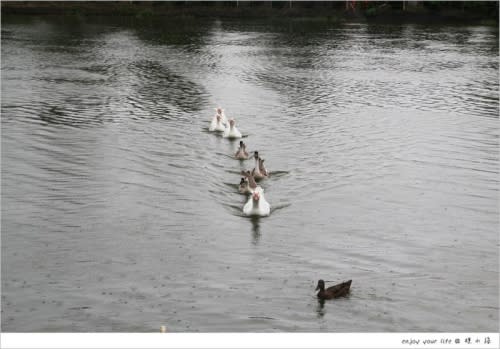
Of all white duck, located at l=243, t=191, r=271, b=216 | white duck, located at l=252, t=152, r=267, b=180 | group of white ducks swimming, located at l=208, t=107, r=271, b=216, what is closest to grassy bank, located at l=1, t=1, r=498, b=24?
group of white ducks swimming, located at l=208, t=107, r=271, b=216

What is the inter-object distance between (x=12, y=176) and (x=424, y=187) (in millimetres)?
17005

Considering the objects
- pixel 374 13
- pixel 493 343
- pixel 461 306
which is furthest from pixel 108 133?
pixel 374 13

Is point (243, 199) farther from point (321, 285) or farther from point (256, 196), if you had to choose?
point (321, 285)

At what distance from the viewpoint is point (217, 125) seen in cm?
3822

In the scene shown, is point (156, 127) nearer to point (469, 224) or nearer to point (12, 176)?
point (12, 176)

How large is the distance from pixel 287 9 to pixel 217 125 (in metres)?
61.3

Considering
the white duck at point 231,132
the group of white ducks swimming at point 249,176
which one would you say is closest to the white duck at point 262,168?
the group of white ducks swimming at point 249,176

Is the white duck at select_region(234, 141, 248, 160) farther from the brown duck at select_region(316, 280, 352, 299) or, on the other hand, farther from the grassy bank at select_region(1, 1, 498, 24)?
the grassy bank at select_region(1, 1, 498, 24)

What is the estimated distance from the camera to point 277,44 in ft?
238

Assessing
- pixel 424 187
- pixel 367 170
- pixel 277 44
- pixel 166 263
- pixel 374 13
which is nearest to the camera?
pixel 166 263

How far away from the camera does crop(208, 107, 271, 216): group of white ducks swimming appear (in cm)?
2562

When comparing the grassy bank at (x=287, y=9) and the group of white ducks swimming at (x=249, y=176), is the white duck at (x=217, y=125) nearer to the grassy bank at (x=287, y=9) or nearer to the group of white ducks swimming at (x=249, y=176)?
the group of white ducks swimming at (x=249, y=176)

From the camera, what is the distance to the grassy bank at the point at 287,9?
308ft

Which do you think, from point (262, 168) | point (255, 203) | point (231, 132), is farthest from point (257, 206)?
point (231, 132)
